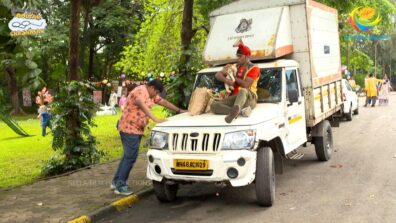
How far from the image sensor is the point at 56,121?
29.3 feet

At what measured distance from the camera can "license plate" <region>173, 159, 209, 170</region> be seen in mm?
5916

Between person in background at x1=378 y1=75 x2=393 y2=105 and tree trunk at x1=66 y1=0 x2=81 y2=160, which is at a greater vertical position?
tree trunk at x1=66 y1=0 x2=81 y2=160

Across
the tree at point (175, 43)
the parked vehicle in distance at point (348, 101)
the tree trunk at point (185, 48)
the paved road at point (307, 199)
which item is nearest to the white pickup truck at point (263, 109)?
the paved road at point (307, 199)

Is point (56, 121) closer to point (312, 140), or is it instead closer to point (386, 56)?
point (312, 140)

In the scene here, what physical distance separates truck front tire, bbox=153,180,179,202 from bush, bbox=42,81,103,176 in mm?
3098

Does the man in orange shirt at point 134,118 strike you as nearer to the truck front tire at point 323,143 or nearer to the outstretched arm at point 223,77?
the outstretched arm at point 223,77

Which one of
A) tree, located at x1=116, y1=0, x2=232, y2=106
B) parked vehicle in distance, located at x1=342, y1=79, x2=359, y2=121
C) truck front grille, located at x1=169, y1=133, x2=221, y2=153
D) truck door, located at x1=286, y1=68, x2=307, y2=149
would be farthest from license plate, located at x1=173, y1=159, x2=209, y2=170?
parked vehicle in distance, located at x1=342, y1=79, x2=359, y2=121

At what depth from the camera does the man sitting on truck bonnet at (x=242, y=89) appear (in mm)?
6511

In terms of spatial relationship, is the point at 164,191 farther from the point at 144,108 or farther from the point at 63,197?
the point at 63,197

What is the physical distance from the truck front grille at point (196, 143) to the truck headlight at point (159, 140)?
0.52 ft

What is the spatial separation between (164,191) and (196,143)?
3.84ft

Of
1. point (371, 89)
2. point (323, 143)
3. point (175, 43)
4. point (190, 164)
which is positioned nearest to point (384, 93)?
point (371, 89)

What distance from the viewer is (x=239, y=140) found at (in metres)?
5.93

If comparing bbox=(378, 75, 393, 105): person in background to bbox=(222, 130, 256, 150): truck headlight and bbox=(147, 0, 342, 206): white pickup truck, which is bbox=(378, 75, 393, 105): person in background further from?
bbox=(222, 130, 256, 150): truck headlight
